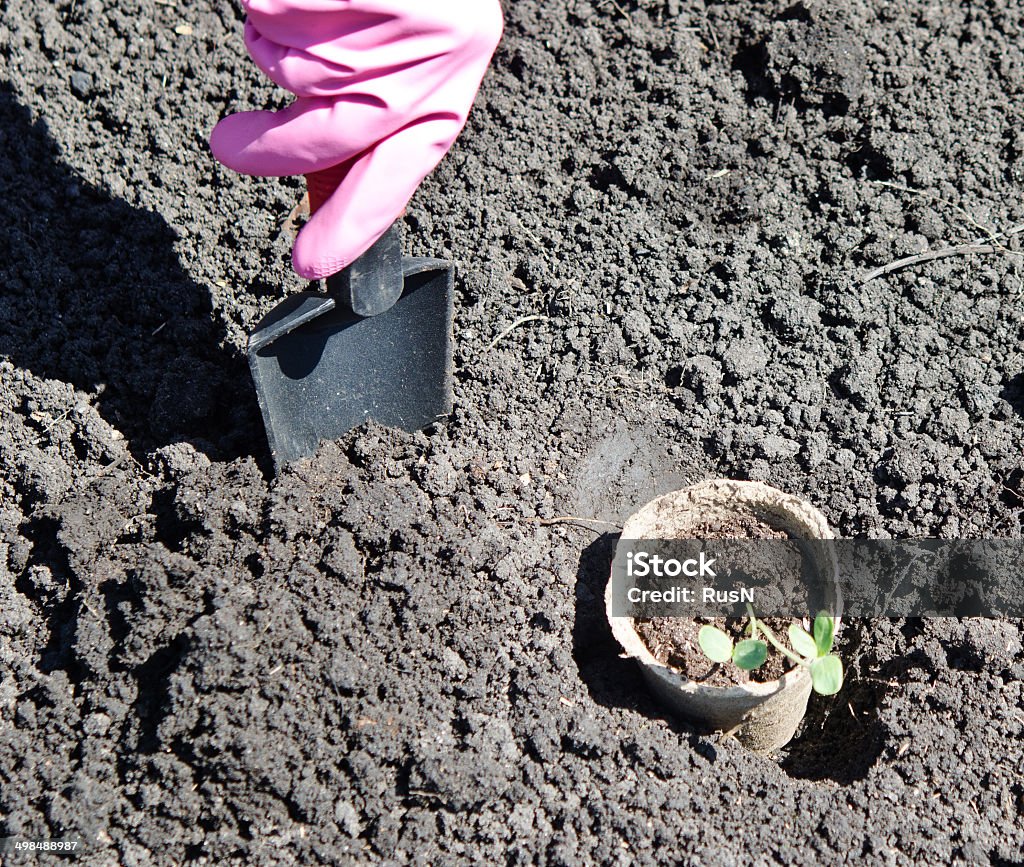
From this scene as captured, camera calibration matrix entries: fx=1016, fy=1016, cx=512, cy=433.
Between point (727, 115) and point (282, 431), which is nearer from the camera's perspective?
point (282, 431)

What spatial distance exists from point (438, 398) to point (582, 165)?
34.7 inches

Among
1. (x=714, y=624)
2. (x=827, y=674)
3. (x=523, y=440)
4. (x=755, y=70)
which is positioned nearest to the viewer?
(x=827, y=674)

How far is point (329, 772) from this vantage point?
72.7 inches

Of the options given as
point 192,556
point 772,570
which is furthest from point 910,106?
point 192,556

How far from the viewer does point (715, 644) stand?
70.9 inches

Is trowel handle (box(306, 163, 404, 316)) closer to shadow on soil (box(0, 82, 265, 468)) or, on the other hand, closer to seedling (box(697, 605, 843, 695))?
shadow on soil (box(0, 82, 265, 468))

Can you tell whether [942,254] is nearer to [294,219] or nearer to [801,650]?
[801,650]

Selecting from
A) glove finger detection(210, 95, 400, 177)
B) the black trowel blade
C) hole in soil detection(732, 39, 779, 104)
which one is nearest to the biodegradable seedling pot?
the black trowel blade

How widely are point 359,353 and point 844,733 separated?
1.30m

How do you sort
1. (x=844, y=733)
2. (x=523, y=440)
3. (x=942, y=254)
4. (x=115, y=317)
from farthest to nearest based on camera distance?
(x=942, y=254), (x=115, y=317), (x=523, y=440), (x=844, y=733)

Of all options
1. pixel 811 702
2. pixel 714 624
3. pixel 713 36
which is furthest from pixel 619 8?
pixel 811 702

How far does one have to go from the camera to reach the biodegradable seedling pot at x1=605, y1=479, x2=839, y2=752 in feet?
6.07

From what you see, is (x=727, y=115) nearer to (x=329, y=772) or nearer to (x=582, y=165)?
(x=582, y=165)

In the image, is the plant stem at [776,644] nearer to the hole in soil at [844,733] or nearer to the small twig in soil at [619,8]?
the hole in soil at [844,733]
